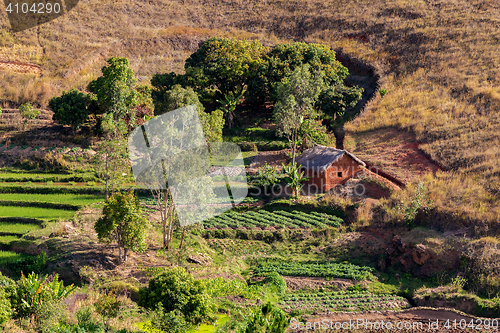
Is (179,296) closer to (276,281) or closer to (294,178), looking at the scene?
(276,281)

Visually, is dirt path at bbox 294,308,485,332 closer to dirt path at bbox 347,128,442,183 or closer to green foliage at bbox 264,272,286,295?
green foliage at bbox 264,272,286,295

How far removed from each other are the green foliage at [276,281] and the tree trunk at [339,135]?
69.6 ft

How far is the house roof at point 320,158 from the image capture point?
37.6 m

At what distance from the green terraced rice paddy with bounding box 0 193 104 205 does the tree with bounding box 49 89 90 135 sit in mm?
9284

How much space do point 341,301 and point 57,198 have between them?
2127cm

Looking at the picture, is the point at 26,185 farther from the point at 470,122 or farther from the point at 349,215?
the point at 470,122

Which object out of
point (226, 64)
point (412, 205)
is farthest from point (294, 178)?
point (226, 64)

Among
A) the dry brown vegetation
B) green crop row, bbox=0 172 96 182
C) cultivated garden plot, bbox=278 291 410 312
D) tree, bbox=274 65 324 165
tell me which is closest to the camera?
cultivated garden plot, bbox=278 291 410 312

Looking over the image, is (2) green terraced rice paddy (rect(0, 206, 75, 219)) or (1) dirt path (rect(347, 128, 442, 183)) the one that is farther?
(1) dirt path (rect(347, 128, 442, 183))

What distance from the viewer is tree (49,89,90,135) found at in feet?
137

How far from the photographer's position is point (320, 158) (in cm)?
3859

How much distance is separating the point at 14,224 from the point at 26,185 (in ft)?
20.1

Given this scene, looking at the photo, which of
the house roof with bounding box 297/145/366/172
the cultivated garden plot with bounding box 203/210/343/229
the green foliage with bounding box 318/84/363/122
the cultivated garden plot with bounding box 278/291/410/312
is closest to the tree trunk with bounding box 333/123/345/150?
the green foliage with bounding box 318/84/363/122

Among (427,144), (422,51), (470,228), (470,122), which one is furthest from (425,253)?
(422,51)
